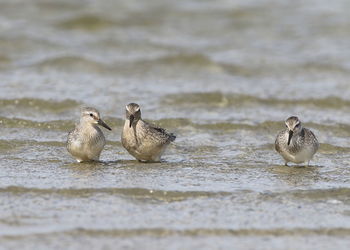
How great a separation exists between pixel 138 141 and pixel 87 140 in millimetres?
694

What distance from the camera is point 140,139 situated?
10.7 metres

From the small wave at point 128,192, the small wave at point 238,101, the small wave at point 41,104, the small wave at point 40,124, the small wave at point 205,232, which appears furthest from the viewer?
the small wave at point 238,101

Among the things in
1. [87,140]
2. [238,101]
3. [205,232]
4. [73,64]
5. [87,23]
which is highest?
[87,23]

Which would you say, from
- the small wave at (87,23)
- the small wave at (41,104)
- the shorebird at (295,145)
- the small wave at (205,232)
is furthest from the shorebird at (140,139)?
the small wave at (87,23)

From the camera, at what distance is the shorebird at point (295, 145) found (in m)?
10.6

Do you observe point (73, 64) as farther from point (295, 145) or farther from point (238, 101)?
point (295, 145)

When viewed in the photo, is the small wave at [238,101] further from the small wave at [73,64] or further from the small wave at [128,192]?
the small wave at [128,192]

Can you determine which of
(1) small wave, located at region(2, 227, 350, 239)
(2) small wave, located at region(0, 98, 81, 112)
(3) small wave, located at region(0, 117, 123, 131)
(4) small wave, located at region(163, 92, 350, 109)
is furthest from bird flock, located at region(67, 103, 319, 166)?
(4) small wave, located at region(163, 92, 350, 109)

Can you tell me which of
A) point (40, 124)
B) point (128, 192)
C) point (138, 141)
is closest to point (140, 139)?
point (138, 141)

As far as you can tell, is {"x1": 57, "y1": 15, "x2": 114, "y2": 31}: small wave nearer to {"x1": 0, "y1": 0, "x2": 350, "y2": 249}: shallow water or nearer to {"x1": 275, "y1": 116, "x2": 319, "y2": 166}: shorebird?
{"x1": 0, "y1": 0, "x2": 350, "y2": 249}: shallow water

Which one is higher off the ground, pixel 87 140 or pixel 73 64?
pixel 73 64

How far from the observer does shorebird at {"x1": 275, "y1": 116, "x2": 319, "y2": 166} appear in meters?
10.6

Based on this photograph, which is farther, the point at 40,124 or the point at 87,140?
the point at 40,124

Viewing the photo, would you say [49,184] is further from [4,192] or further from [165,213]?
[165,213]
